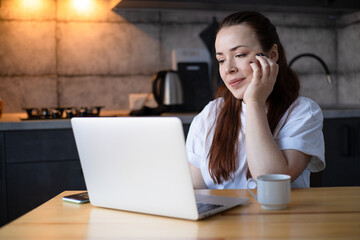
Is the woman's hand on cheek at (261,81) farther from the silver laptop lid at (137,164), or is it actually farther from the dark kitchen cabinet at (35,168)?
the dark kitchen cabinet at (35,168)

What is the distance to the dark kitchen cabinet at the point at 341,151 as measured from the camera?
2.73 m

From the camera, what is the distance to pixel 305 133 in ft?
4.60

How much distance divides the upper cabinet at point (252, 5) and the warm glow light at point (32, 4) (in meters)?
0.49

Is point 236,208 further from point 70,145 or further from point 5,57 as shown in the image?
point 5,57

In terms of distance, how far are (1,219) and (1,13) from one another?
4.40 ft

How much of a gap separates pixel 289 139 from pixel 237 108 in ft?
0.94

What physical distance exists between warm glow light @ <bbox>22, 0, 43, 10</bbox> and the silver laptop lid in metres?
2.15

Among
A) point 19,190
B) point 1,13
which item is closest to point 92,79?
point 1,13

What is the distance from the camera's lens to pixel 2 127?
7.70 ft

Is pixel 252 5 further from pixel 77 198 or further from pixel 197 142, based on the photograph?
pixel 77 198

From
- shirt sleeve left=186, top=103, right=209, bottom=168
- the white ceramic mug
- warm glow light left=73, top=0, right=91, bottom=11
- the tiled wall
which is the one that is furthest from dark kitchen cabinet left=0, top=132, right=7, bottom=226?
the white ceramic mug

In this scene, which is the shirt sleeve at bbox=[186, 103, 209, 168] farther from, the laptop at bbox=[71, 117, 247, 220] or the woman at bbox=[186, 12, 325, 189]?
the laptop at bbox=[71, 117, 247, 220]

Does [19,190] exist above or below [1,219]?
above

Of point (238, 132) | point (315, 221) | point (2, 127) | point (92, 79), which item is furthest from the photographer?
point (92, 79)
